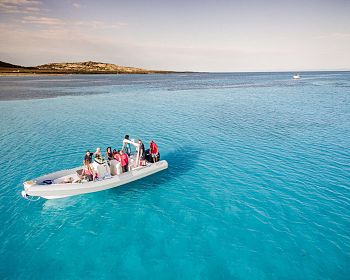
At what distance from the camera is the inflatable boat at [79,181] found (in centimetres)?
1285

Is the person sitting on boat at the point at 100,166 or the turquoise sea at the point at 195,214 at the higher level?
the person sitting on boat at the point at 100,166

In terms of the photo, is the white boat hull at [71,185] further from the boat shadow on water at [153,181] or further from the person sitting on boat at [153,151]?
the person sitting on boat at [153,151]

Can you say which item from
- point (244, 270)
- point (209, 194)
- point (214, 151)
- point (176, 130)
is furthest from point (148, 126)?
point (244, 270)

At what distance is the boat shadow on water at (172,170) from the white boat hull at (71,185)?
0.43 meters

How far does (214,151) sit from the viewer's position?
21000 mm

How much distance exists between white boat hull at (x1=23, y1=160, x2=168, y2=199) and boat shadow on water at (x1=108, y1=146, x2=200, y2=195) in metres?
0.43

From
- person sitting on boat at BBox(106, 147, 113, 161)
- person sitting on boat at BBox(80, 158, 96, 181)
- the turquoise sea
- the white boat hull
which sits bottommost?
the turquoise sea

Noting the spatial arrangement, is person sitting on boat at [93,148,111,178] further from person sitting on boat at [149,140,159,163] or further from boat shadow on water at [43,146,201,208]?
person sitting on boat at [149,140,159,163]

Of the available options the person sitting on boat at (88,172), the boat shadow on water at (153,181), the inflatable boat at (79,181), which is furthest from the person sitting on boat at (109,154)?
the boat shadow on water at (153,181)

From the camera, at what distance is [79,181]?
45.4 feet

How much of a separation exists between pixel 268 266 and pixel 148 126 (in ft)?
73.0

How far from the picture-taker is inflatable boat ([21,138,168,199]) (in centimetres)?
1285

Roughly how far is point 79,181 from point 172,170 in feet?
20.3

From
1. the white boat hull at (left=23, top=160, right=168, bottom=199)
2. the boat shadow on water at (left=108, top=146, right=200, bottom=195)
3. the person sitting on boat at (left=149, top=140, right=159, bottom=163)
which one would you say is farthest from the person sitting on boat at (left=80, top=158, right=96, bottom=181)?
the person sitting on boat at (left=149, top=140, right=159, bottom=163)
